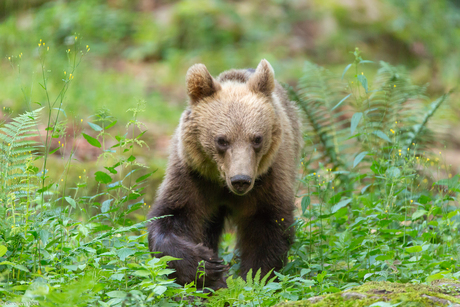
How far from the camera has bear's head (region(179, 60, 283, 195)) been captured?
459 cm

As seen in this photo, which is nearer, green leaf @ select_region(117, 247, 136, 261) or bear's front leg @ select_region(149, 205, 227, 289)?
green leaf @ select_region(117, 247, 136, 261)

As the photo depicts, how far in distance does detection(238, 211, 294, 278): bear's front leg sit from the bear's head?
0.52 metres

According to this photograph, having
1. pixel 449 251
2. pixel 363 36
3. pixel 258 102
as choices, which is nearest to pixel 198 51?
pixel 363 36

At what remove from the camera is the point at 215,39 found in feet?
44.7

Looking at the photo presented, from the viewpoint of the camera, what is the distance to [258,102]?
16.0 feet

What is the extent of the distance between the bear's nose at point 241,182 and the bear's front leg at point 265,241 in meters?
0.71

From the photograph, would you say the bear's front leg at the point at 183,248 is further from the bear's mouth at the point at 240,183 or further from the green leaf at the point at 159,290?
the green leaf at the point at 159,290

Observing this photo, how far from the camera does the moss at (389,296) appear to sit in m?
2.87

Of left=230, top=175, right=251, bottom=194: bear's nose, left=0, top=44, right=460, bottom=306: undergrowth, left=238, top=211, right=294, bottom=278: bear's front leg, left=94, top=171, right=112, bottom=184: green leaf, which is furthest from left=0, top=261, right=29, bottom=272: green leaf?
left=238, top=211, right=294, bottom=278: bear's front leg

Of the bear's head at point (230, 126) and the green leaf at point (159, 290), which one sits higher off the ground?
the bear's head at point (230, 126)

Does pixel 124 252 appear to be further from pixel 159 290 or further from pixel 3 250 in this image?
pixel 3 250

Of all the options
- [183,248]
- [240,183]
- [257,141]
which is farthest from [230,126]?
[183,248]

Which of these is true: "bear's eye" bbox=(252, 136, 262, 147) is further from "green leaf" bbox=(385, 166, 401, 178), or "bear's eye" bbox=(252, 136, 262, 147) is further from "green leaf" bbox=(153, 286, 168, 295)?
"green leaf" bbox=(153, 286, 168, 295)

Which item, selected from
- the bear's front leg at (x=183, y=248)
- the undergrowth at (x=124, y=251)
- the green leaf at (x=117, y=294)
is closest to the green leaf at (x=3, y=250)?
the undergrowth at (x=124, y=251)
